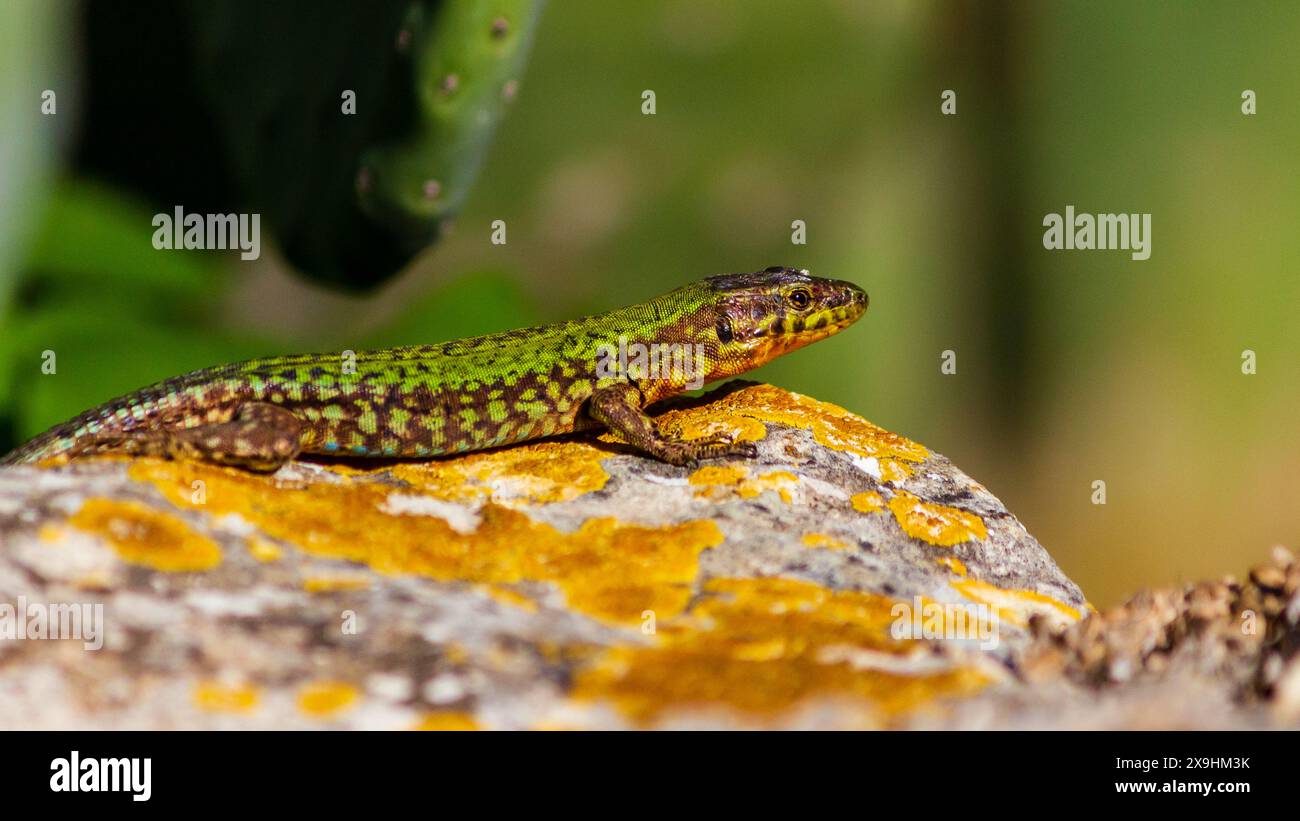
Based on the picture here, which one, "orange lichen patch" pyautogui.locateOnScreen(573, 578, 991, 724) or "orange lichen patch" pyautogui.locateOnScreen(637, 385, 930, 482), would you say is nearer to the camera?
"orange lichen patch" pyautogui.locateOnScreen(573, 578, 991, 724)

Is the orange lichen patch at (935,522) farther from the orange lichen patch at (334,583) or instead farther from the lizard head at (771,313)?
the orange lichen patch at (334,583)

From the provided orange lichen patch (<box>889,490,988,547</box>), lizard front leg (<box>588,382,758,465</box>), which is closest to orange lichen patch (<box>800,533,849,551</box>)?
orange lichen patch (<box>889,490,988,547</box>)

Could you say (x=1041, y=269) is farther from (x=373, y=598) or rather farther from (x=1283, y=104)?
(x=373, y=598)

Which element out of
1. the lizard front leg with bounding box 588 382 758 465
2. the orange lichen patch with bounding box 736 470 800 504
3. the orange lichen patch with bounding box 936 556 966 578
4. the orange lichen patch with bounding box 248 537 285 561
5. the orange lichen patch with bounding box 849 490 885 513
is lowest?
the orange lichen patch with bounding box 936 556 966 578

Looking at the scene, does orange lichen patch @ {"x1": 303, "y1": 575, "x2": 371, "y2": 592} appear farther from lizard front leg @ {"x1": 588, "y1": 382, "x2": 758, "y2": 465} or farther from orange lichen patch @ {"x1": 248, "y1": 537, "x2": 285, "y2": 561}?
lizard front leg @ {"x1": 588, "y1": 382, "x2": 758, "y2": 465}

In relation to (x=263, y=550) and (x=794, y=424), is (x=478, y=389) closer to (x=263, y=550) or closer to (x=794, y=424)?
(x=794, y=424)
